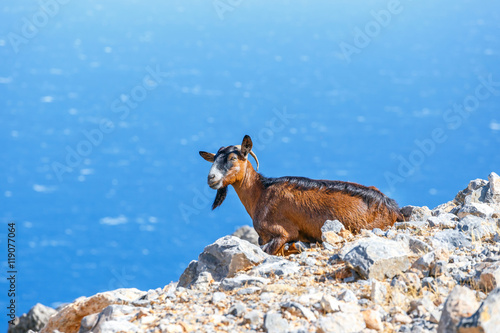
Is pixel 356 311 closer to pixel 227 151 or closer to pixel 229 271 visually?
pixel 229 271

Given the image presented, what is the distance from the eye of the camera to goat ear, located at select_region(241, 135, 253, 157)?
43.9 feet

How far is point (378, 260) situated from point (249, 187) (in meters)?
A: 5.40

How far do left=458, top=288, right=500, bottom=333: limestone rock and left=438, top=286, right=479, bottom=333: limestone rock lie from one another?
0.10 meters

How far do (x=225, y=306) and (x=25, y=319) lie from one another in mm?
11602

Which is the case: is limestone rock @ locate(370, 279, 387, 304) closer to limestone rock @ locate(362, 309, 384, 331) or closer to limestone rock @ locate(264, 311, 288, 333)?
limestone rock @ locate(362, 309, 384, 331)

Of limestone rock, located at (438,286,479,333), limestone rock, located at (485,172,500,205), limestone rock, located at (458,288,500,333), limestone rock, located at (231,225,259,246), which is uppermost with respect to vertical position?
limestone rock, located at (231,225,259,246)

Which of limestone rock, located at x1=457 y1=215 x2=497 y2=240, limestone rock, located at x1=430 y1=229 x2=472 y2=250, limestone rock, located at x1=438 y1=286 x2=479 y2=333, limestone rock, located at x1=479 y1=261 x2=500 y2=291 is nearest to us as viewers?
limestone rock, located at x1=438 y1=286 x2=479 y2=333

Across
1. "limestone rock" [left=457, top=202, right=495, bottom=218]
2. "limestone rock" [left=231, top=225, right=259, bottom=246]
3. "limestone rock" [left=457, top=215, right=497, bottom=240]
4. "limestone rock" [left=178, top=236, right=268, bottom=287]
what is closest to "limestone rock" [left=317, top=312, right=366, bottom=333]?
"limestone rock" [left=178, top=236, right=268, bottom=287]

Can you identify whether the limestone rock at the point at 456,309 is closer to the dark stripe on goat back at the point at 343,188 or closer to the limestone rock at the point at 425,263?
the limestone rock at the point at 425,263

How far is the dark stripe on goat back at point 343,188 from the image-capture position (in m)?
12.8

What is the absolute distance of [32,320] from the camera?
59.1 ft

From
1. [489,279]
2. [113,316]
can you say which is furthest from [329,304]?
[113,316]

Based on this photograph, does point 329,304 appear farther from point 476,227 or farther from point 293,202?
point 293,202

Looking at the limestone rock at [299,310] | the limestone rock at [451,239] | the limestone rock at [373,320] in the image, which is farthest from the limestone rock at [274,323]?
the limestone rock at [451,239]
